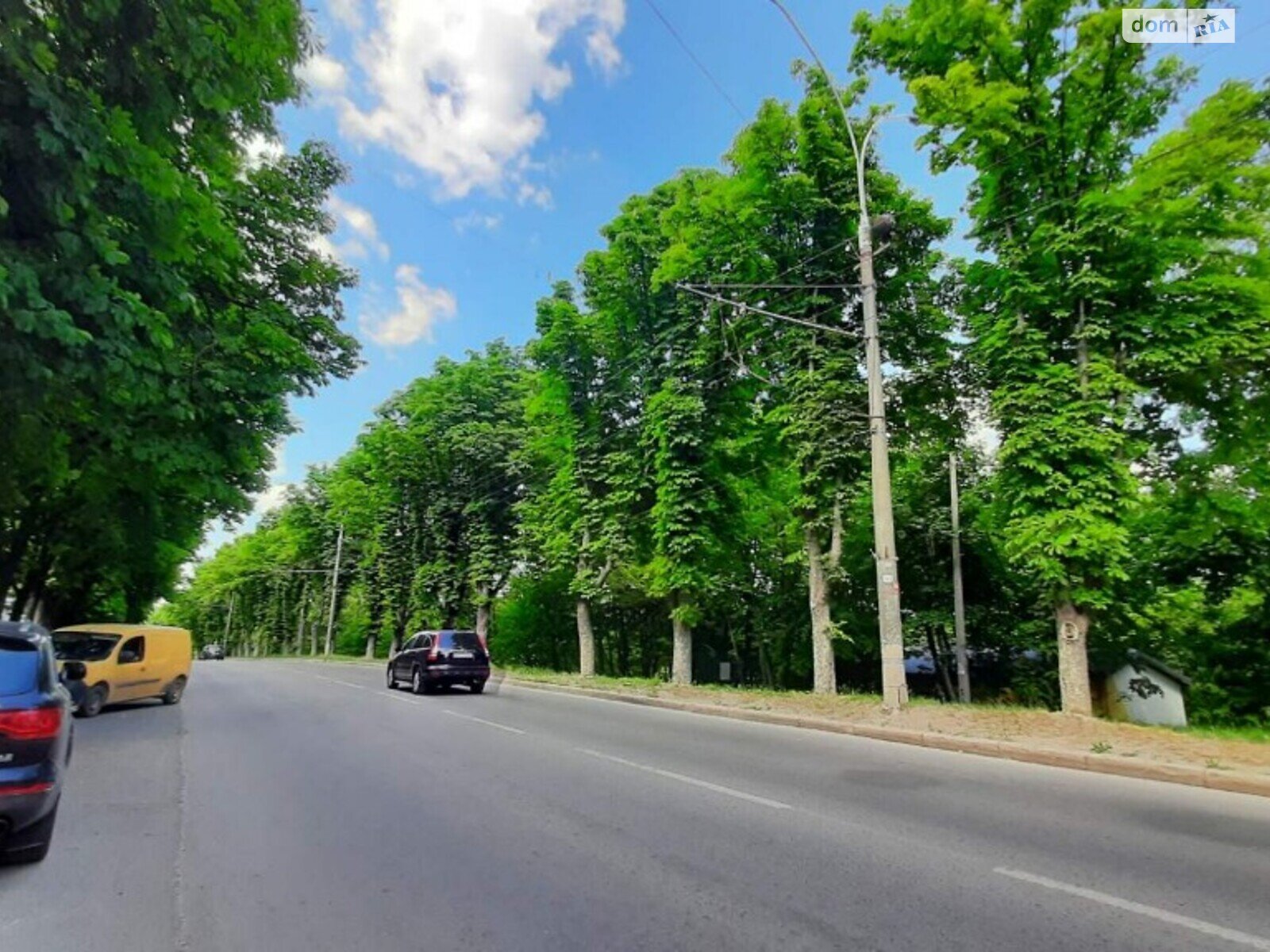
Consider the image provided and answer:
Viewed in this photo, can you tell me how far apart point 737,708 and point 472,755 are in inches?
275

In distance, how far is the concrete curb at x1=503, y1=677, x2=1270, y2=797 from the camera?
802 cm

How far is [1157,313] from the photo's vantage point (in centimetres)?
1459

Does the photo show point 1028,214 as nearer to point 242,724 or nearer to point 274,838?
point 274,838

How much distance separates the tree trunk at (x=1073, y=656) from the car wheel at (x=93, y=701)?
763 inches

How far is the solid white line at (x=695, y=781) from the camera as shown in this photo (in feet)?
23.8

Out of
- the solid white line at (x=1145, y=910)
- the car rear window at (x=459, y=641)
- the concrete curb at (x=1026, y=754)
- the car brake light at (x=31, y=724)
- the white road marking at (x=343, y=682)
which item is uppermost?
the car rear window at (x=459, y=641)

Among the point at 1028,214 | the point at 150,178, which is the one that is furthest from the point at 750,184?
the point at 150,178

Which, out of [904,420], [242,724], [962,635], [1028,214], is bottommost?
[242,724]

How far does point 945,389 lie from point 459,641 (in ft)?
50.9

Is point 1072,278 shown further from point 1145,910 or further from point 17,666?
point 17,666

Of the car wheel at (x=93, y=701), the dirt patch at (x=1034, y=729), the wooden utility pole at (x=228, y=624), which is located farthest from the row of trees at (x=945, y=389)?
the wooden utility pole at (x=228, y=624)

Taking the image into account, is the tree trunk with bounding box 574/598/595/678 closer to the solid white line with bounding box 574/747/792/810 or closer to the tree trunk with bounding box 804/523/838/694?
the tree trunk with bounding box 804/523/838/694

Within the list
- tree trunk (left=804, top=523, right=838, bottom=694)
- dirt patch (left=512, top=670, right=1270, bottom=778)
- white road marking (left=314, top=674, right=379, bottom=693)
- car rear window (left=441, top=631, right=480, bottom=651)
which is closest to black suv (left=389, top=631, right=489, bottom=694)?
car rear window (left=441, top=631, right=480, bottom=651)

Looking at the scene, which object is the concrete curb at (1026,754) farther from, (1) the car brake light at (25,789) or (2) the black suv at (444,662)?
(1) the car brake light at (25,789)
